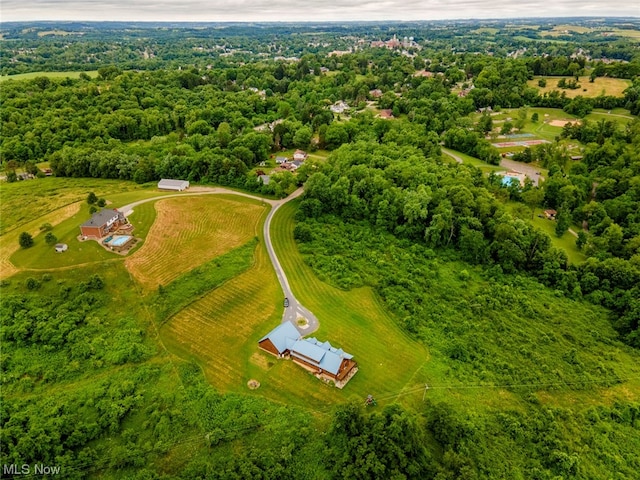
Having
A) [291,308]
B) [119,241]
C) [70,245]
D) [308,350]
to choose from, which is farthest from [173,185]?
[308,350]

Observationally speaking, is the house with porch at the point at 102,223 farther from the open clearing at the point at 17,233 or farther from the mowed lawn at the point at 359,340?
the mowed lawn at the point at 359,340

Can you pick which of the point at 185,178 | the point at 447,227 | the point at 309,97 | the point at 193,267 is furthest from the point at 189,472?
the point at 309,97

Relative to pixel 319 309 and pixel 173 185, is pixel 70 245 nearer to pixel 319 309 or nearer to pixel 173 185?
pixel 173 185

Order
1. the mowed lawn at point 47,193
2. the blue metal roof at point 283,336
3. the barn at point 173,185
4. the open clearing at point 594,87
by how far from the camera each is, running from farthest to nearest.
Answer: the open clearing at point 594,87 < the barn at point 173,185 < the mowed lawn at point 47,193 < the blue metal roof at point 283,336

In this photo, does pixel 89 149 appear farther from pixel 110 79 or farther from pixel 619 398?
pixel 619 398

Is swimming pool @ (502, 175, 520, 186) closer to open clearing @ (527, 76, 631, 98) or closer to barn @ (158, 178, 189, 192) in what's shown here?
barn @ (158, 178, 189, 192)

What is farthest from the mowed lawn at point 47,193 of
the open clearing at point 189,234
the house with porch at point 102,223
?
the open clearing at point 189,234

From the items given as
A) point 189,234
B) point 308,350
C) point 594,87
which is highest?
point 594,87
